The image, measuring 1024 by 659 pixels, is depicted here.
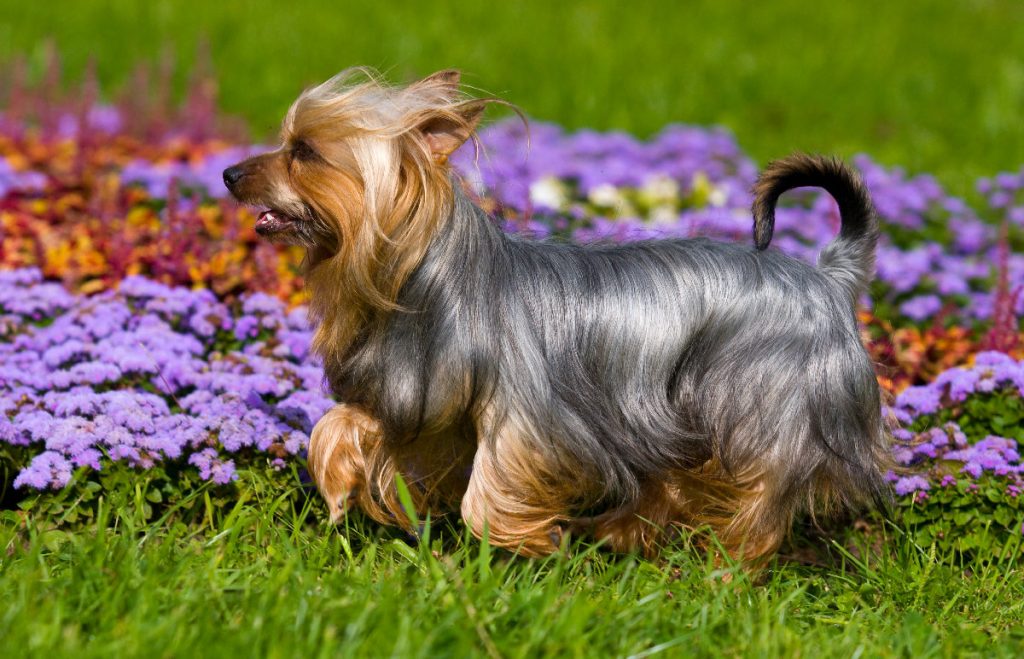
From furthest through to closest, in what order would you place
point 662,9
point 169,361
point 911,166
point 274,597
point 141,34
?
point 662,9 → point 141,34 → point 911,166 → point 169,361 → point 274,597

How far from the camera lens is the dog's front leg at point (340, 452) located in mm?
3836

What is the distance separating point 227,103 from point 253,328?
5.42 meters

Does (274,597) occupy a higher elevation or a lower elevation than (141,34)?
lower

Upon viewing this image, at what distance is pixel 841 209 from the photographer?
4.17 m

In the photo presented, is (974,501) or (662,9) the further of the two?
(662,9)

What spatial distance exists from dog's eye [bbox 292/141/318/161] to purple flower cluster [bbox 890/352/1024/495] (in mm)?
2152

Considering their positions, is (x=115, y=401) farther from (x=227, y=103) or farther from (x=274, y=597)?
(x=227, y=103)

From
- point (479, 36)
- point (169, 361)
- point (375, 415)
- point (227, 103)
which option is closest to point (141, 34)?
point (227, 103)

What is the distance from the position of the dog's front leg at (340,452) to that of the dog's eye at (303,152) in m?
0.77

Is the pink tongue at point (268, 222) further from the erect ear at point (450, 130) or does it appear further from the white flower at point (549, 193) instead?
the white flower at point (549, 193)

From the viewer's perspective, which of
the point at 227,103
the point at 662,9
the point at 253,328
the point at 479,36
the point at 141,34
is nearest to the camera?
the point at 253,328

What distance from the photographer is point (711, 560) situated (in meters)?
3.79

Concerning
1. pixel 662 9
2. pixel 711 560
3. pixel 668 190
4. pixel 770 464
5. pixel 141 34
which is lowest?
pixel 711 560

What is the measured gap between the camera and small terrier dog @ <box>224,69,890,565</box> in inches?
140
